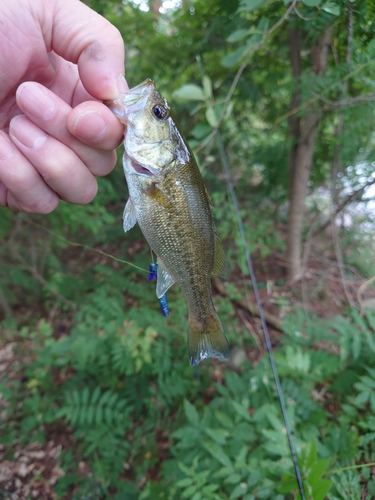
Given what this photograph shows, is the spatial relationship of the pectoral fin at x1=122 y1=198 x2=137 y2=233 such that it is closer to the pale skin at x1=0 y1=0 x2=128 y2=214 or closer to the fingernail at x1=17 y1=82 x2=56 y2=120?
the pale skin at x1=0 y1=0 x2=128 y2=214

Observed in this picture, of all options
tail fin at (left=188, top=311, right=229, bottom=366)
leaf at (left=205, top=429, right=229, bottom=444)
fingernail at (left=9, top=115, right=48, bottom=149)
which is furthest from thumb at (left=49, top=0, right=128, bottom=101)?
leaf at (left=205, top=429, right=229, bottom=444)

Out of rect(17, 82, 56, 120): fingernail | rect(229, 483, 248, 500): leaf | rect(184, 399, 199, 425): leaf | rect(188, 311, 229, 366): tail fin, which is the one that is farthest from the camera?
rect(184, 399, 199, 425): leaf

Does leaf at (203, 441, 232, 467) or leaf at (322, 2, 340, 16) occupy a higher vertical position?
leaf at (322, 2, 340, 16)

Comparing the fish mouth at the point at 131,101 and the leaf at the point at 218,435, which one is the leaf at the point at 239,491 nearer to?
A: the leaf at the point at 218,435

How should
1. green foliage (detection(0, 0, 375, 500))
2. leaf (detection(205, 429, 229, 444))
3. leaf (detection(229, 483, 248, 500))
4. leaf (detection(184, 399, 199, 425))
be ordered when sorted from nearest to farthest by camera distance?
leaf (detection(229, 483, 248, 500))
green foliage (detection(0, 0, 375, 500))
leaf (detection(205, 429, 229, 444))
leaf (detection(184, 399, 199, 425))

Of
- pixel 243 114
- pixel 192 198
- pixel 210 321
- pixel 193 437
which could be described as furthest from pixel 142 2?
pixel 193 437

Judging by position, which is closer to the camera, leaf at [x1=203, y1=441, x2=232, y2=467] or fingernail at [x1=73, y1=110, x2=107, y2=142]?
fingernail at [x1=73, y1=110, x2=107, y2=142]

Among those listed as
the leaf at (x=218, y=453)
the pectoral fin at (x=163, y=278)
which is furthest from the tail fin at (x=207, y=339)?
the leaf at (x=218, y=453)

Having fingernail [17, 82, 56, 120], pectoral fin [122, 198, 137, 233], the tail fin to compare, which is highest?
fingernail [17, 82, 56, 120]

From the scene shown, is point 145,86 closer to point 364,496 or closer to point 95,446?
point 364,496
